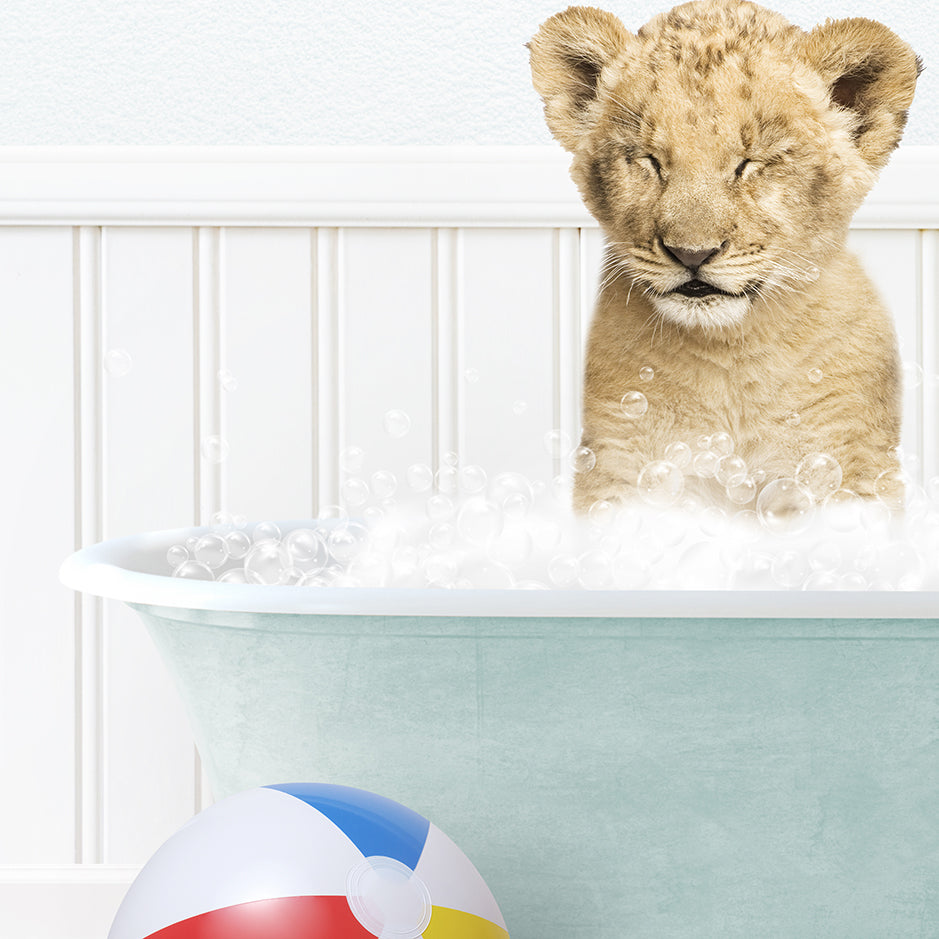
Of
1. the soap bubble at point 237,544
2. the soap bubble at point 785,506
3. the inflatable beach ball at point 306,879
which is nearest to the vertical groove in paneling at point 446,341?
the soap bubble at point 237,544

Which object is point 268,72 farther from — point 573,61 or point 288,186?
point 573,61

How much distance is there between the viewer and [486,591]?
2.34 ft

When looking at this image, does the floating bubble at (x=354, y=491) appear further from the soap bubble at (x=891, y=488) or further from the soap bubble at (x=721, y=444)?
the soap bubble at (x=891, y=488)

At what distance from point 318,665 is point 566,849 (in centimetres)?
29

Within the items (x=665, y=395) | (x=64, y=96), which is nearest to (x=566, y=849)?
(x=665, y=395)

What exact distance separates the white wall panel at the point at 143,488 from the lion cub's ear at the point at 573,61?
23.1 inches

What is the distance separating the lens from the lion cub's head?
1.14 m

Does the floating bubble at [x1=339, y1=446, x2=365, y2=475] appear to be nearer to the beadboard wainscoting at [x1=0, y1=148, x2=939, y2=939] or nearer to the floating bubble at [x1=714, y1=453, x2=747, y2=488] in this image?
the beadboard wainscoting at [x1=0, y1=148, x2=939, y2=939]

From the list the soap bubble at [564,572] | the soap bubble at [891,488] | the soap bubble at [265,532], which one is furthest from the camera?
Result: the soap bubble at [891,488]

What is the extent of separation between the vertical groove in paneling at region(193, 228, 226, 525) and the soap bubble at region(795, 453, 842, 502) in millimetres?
865

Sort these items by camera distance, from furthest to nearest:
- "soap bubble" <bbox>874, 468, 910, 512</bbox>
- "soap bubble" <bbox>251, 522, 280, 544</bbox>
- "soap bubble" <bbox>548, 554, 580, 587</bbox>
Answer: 1. "soap bubble" <bbox>874, 468, 910, 512</bbox>
2. "soap bubble" <bbox>251, 522, 280, 544</bbox>
3. "soap bubble" <bbox>548, 554, 580, 587</bbox>

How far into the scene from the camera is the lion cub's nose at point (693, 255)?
1.14 m

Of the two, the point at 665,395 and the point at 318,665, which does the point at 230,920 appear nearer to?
the point at 318,665

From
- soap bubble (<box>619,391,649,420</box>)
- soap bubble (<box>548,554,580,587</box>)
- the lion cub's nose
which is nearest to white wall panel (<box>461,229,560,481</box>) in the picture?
soap bubble (<box>619,391,649,420</box>)
